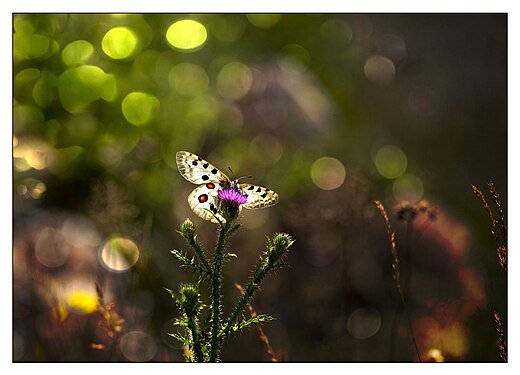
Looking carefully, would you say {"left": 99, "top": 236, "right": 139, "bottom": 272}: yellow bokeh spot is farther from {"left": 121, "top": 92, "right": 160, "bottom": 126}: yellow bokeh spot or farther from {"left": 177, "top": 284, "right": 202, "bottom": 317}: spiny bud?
{"left": 177, "top": 284, "right": 202, "bottom": 317}: spiny bud

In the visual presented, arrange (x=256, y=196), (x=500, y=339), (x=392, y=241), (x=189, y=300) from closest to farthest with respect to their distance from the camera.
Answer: (x=189, y=300) < (x=256, y=196) < (x=500, y=339) < (x=392, y=241)

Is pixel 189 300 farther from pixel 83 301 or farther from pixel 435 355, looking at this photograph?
pixel 435 355

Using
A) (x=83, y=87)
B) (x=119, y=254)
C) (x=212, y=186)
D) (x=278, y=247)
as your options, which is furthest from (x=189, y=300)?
(x=83, y=87)

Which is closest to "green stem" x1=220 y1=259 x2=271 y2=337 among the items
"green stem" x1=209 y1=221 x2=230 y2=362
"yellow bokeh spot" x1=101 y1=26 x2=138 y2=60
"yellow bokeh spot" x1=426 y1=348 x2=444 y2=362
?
"green stem" x1=209 y1=221 x2=230 y2=362

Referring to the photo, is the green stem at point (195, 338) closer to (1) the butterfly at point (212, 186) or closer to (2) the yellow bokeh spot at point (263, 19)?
(1) the butterfly at point (212, 186)

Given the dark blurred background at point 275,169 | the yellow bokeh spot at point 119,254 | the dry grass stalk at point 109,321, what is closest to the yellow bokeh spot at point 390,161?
the dark blurred background at point 275,169
